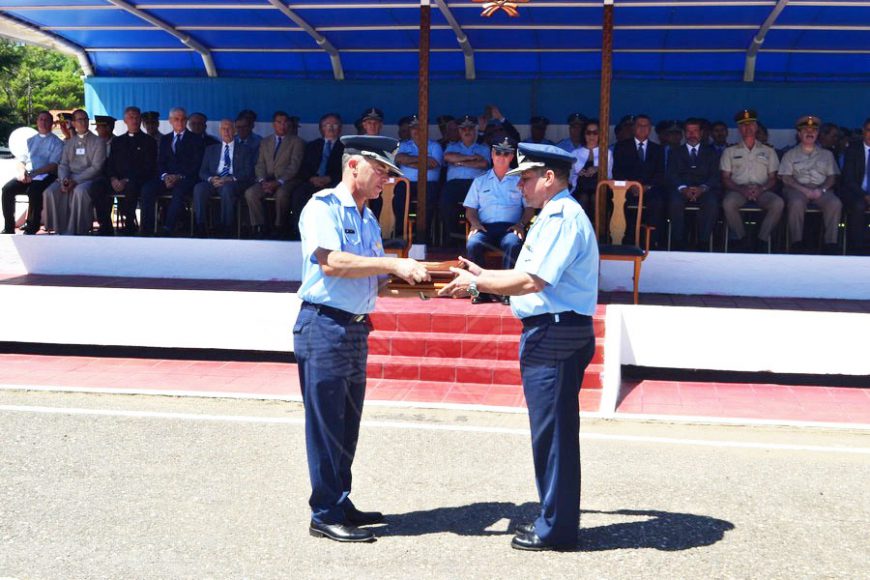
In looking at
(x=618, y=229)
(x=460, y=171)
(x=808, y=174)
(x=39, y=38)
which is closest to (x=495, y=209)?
(x=618, y=229)

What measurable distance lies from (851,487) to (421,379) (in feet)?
12.1

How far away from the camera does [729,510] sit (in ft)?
17.7

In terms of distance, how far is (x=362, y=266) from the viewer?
4.79 m

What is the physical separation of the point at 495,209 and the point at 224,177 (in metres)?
4.08

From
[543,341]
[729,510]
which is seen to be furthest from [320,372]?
[729,510]

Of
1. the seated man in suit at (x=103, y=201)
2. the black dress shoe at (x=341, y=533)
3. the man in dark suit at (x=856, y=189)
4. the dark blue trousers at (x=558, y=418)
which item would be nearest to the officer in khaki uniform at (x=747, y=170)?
the man in dark suit at (x=856, y=189)

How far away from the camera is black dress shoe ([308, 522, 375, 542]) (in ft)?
16.0

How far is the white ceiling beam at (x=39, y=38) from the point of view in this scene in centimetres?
1342

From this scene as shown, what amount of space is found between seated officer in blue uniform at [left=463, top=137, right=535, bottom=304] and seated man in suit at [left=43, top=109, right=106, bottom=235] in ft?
17.2

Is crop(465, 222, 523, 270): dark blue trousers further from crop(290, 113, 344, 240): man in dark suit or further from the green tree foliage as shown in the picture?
the green tree foliage

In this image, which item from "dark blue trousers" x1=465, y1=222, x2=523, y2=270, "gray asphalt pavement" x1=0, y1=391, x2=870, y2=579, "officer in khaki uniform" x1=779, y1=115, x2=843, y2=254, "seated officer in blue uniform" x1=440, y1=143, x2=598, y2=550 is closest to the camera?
"gray asphalt pavement" x1=0, y1=391, x2=870, y2=579

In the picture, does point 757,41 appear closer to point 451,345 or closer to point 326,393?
point 451,345

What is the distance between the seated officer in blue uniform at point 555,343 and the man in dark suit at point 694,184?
680cm

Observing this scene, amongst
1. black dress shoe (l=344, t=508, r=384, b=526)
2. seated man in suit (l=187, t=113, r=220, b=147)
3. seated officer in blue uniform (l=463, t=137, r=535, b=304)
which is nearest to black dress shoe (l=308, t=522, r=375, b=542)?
black dress shoe (l=344, t=508, r=384, b=526)
